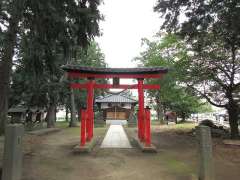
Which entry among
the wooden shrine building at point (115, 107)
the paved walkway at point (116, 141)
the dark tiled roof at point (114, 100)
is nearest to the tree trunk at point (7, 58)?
the paved walkway at point (116, 141)

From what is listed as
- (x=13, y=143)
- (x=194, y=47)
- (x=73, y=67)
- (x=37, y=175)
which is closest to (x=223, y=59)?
(x=194, y=47)

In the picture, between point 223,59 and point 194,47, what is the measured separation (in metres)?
1.74

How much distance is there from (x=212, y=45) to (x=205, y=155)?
945cm

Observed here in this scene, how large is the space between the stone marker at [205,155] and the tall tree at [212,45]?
461 cm

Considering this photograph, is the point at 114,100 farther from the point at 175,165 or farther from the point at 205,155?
the point at 205,155

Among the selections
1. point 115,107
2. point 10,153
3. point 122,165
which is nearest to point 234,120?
point 122,165

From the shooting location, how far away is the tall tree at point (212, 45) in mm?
9383

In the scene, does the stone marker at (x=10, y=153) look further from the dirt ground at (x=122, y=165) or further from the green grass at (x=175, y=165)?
the green grass at (x=175, y=165)

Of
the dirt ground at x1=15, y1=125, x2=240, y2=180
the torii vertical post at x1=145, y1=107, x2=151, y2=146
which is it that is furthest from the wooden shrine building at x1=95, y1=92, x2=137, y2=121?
the dirt ground at x1=15, y1=125, x2=240, y2=180

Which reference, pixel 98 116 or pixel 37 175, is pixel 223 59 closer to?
pixel 37 175

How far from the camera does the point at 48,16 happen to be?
25.3 ft

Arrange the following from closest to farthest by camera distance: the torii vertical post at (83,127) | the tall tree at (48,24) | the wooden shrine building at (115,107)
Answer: the tall tree at (48,24), the torii vertical post at (83,127), the wooden shrine building at (115,107)

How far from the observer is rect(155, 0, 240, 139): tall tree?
9383mm

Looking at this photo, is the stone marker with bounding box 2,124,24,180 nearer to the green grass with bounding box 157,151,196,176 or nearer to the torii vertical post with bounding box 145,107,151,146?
the green grass with bounding box 157,151,196,176
